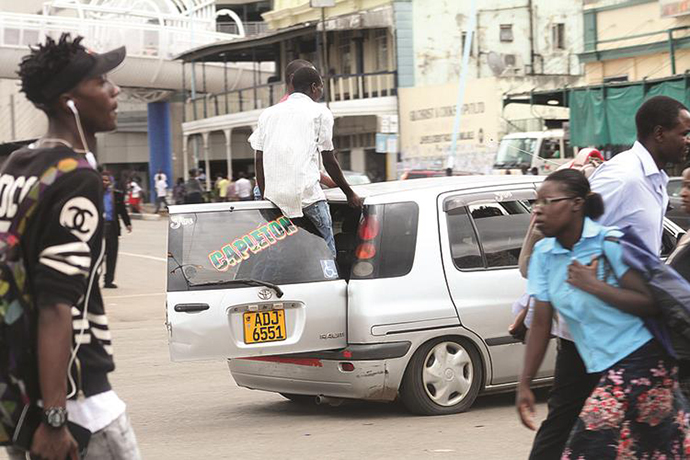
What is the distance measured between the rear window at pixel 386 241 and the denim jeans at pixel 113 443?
431 centimetres

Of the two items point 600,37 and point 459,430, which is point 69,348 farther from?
point 600,37

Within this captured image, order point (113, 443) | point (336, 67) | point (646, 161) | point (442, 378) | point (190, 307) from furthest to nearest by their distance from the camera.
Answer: point (336, 67) → point (442, 378) → point (190, 307) → point (646, 161) → point (113, 443)

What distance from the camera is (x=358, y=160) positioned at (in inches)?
1877

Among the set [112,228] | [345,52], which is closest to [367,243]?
[112,228]

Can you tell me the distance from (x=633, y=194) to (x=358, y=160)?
42.5 m

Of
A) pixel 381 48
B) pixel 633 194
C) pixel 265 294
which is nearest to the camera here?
pixel 633 194

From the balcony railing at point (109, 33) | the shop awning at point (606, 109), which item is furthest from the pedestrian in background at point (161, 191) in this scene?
the shop awning at point (606, 109)

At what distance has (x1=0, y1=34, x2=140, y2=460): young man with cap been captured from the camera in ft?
10.5

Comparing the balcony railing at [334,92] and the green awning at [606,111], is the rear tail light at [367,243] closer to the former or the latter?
the green awning at [606,111]

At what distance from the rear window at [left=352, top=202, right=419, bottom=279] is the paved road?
101 cm

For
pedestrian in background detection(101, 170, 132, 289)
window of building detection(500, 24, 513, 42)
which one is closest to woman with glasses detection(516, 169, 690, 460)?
pedestrian in background detection(101, 170, 132, 289)

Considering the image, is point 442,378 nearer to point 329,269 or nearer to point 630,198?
point 329,269

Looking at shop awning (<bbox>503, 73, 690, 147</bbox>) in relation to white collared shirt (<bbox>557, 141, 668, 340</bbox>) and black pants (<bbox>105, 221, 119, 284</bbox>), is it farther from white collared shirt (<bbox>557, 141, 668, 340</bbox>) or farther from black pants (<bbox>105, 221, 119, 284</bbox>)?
white collared shirt (<bbox>557, 141, 668, 340</bbox>)

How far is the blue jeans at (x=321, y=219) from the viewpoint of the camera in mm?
7832
